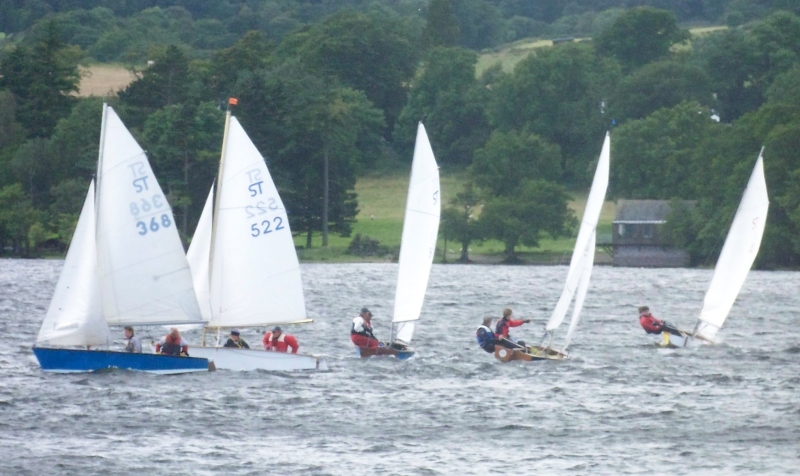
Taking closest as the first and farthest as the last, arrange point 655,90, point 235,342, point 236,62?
point 235,342
point 236,62
point 655,90

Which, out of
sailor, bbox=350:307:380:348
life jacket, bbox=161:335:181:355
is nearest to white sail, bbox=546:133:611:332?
sailor, bbox=350:307:380:348

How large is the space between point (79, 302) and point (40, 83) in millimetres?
93315

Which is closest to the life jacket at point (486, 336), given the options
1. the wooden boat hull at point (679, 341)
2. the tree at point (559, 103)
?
the wooden boat hull at point (679, 341)

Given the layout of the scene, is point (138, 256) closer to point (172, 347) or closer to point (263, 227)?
point (172, 347)

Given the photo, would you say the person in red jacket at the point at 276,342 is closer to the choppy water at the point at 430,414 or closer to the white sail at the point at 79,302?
the choppy water at the point at 430,414

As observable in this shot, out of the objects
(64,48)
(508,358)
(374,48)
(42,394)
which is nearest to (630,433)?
(508,358)

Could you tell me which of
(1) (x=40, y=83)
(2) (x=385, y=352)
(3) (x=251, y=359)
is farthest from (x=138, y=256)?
(1) (x=40, y=83)

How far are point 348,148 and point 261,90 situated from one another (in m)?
10.3

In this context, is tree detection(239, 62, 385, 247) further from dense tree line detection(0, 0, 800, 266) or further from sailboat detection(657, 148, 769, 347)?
sailboat detection(657, 148, 769, 347)

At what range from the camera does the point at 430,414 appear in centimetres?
2906

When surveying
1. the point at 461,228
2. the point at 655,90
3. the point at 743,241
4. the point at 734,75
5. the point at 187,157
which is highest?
the point at 734,75

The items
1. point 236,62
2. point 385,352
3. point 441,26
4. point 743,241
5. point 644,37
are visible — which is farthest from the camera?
point 441,26

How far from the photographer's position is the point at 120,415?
28.3 m

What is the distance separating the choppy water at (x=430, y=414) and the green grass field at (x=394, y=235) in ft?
186
